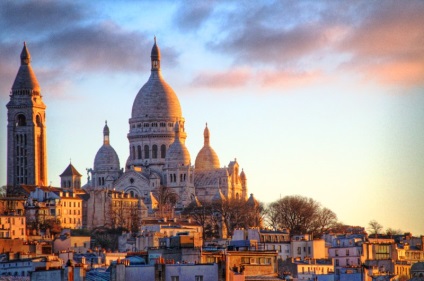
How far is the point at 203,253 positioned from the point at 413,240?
62514 millimetres

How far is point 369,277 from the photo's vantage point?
2970 inches

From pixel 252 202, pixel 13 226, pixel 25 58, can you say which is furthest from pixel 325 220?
pixel 25 58

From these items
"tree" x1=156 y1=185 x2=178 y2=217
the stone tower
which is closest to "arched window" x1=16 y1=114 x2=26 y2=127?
the stone tower

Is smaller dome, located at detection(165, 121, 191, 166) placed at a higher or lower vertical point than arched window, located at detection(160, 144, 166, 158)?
lower

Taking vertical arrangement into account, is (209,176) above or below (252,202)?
above

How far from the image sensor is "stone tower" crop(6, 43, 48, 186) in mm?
183500

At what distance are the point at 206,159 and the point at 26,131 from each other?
21.4m

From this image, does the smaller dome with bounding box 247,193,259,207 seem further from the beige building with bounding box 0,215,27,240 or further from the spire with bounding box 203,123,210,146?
the beige building with bounding box 0,215,27,240

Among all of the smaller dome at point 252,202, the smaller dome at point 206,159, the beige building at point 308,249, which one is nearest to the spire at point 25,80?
the smaller dome at point 206,159

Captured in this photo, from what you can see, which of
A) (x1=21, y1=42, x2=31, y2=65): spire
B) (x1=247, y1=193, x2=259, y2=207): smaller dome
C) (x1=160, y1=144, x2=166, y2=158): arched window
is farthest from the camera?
(x1=160, y1=144, x2=166, y2=158): arched window

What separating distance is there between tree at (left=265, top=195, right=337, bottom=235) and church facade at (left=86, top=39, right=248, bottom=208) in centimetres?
2268

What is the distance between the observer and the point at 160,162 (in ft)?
630

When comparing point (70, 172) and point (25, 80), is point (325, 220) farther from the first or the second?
point (25, 80)

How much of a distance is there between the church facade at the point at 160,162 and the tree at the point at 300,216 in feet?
74.4
